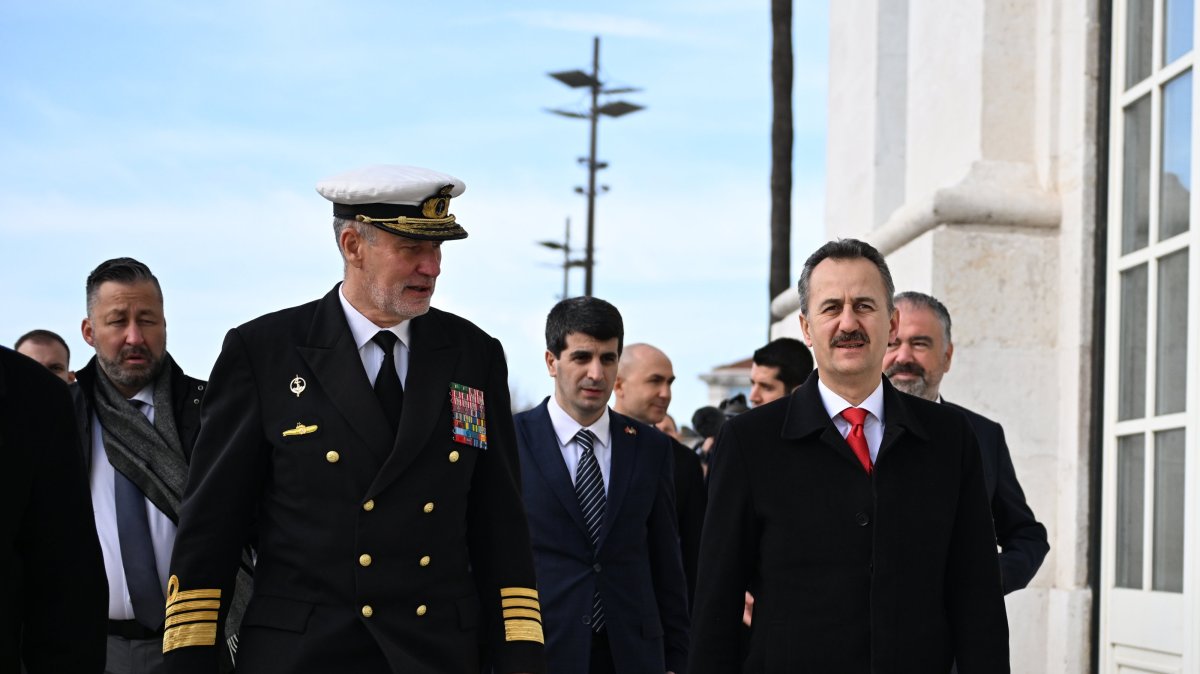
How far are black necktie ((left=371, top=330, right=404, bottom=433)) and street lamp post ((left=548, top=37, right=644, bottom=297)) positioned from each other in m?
21.0

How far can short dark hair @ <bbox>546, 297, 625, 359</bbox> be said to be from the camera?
636 cm

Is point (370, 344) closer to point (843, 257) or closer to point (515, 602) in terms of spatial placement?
point (515, 602)

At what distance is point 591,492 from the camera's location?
19.9 ft

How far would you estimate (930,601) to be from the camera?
4.06 meters

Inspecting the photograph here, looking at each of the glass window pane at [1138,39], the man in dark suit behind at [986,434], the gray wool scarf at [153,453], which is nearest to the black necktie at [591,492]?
the man in dark suit behind at [986,434]

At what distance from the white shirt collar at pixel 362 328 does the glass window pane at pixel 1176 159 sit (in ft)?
14.3

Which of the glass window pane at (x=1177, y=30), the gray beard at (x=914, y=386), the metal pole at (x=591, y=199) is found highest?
the metal pole at (x=591, y=199)

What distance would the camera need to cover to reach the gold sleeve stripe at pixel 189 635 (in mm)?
3861

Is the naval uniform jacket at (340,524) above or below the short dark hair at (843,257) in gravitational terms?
below

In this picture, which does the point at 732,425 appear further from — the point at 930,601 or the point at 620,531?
the point at 620,531

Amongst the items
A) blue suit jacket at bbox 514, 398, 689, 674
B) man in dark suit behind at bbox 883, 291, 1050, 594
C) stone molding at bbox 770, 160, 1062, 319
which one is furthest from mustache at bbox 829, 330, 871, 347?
stone molding at bbox 770, 160, 1062, 319

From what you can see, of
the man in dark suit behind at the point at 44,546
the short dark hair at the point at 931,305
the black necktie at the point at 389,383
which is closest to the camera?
the man in dark suit behind at the point at 44,546

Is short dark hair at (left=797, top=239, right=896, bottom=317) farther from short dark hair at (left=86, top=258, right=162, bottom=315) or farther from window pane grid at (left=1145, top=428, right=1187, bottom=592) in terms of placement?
window pane grid at (left=1145, top=428, right=1187, bottom=592)

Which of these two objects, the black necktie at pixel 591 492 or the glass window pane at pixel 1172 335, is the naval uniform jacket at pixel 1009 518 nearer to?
the black necktie at pixel 591 492
